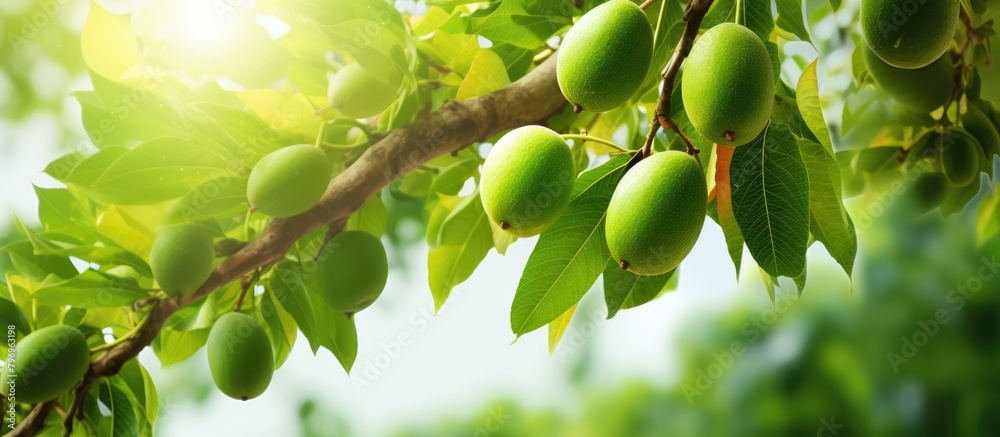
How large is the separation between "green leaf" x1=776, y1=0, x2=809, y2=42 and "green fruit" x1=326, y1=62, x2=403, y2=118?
0.44 meters

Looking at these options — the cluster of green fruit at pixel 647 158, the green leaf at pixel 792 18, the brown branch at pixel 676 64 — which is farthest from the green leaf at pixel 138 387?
the green leaf at pixel 792 18

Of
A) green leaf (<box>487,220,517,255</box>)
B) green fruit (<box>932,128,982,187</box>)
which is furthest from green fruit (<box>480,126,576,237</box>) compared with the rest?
green fruit (<box>932,128,982,187</box>)

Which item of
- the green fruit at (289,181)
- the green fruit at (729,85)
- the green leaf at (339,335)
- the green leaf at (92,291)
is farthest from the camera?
the green leaf at (339,335)

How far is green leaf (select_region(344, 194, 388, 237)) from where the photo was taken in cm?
110

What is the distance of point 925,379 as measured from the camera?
17.3 feet

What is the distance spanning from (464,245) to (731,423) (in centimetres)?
444

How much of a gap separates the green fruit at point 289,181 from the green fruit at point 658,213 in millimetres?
365

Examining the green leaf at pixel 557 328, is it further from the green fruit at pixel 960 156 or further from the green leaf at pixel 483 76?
the green fruit at pixel 960 156

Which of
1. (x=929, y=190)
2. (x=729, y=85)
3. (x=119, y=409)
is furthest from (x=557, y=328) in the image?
(x=929, y=190)

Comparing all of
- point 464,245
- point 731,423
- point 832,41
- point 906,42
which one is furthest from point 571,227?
point 731,423

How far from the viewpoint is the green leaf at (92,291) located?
93 centimetres

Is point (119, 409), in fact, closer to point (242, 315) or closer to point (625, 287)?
point (242, 315)

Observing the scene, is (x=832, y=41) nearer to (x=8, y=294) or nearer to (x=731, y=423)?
(x=8, y=294)

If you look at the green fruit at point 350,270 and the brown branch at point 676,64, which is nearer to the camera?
the brown branch at point 676,64
